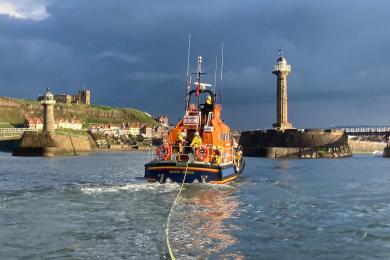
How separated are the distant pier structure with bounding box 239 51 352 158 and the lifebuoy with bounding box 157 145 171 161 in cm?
9022

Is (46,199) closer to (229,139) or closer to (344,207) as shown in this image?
(344,207)

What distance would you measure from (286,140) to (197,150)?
99.1m

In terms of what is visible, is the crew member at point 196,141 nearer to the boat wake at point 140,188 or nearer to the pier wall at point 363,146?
the boat wake at point 140,188

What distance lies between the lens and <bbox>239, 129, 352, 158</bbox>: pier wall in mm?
126188

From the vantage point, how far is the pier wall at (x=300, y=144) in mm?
126188

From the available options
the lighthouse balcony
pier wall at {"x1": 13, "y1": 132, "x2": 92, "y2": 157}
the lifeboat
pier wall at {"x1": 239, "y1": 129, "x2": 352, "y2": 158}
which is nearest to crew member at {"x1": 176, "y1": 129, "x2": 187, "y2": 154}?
the lifeboat

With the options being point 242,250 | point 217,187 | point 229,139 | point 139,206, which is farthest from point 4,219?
point 229,139

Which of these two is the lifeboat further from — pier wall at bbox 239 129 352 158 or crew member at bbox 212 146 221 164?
pier wall at bbox 239 129 352 158

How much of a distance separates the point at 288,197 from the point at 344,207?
196 inches

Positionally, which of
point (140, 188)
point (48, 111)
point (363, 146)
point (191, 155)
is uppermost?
point (48, 111)

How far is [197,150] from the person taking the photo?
33.8m

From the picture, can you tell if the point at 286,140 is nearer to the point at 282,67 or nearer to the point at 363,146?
the point at 282,67

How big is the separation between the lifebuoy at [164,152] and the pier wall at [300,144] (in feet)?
296

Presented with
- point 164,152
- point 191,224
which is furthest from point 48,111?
point 191,224
